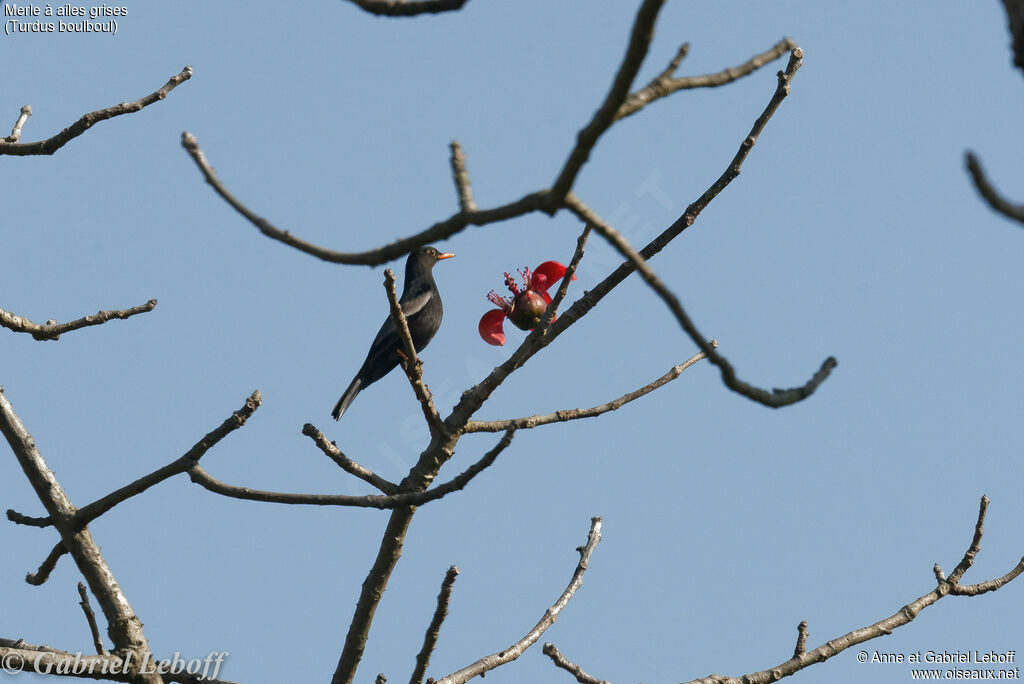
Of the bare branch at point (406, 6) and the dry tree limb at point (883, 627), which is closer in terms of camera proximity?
the bare branch at point (406, 6)

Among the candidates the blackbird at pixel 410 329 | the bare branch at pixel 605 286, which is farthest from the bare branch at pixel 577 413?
the blackbird at pixel 410 329

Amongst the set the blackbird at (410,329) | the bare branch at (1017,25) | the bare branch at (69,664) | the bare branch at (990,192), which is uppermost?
the blackbird at (410,329)

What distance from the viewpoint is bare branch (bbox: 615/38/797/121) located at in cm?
212

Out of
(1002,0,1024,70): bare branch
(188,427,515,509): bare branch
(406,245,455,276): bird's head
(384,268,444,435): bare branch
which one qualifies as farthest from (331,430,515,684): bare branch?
(406,245,455,276): bird's head

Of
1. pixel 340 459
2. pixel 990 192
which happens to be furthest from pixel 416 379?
pixel 990 192

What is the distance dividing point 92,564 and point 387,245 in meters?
2.03

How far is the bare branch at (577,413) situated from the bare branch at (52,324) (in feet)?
5.05

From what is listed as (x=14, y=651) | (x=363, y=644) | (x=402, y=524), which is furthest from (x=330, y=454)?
(x=14, y=651)

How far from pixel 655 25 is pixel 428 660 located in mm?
2480

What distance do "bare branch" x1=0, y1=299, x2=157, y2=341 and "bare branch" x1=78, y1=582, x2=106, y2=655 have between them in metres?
1.41

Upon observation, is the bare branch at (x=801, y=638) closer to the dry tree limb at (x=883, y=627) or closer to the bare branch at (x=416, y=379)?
the dry tree limb at (x=883, y=627)

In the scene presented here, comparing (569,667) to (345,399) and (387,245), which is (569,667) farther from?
(345,399)

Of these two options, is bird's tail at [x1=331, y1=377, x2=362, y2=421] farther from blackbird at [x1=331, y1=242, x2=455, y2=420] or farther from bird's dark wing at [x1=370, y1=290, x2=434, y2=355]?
bird's dark wing at [x1=370, y1=290, x2=434, y2=355]

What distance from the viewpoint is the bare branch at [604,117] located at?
1.92 meters
